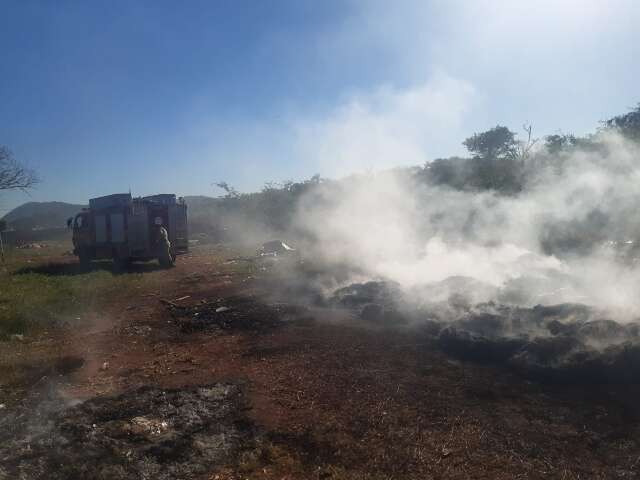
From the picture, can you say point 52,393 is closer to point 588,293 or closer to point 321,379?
point 321,379

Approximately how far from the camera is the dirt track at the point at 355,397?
12.8 ft

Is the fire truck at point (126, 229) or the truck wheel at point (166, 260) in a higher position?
the fire truck at point (126, 229)

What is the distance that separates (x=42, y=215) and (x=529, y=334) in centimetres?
5652

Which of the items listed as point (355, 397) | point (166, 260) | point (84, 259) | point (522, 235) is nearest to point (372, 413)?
point (355, 397)

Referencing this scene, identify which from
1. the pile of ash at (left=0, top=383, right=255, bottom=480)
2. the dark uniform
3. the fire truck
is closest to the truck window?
the fire truck

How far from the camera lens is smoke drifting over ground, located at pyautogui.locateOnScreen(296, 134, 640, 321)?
381 inches

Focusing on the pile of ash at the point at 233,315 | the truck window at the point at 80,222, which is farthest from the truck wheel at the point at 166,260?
the pile of ash at the point at 233,315

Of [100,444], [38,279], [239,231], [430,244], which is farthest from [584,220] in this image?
[239,231]

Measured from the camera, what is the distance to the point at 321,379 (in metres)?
5.73

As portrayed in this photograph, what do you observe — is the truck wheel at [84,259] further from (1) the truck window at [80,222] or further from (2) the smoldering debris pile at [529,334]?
(2) the smoldering debris pile at [529,334]

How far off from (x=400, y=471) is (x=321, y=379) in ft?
6.91

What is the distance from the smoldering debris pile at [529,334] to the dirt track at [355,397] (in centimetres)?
30

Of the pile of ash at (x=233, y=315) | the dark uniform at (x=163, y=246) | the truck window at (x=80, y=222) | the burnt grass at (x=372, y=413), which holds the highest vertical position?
the truck window at (x=80, y=222)

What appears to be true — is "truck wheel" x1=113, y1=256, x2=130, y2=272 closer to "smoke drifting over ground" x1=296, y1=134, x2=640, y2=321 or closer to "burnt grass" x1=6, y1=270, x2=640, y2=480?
"smoke drifting over ground" x1=296, y1=134, x2=640, y2=321
